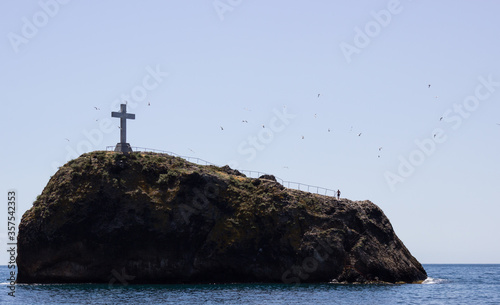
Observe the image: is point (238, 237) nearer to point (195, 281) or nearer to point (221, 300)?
point (195, 281)

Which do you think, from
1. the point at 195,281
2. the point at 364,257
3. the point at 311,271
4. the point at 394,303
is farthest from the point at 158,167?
the point at 394,303

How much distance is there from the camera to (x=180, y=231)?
7950 cm

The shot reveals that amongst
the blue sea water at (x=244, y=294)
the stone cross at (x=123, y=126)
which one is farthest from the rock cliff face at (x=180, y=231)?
the blue sea water at (x=244, y=294)

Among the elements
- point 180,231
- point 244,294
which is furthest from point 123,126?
point 244,294

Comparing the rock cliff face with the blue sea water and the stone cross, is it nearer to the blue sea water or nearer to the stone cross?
the stone cross

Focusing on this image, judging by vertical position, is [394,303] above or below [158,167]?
below

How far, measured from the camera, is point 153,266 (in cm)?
7912

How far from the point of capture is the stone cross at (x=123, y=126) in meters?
85.9

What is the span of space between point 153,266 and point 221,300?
1888 centimetres

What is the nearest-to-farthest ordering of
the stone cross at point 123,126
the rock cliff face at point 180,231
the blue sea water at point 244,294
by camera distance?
1. the blue sea water at point 244,294
2. the rock cliff face at point 180,231
3. the stone cross at point 123,126

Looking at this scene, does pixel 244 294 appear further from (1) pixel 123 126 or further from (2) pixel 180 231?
(1) pixel 123 126

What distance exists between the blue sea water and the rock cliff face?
3276 mm

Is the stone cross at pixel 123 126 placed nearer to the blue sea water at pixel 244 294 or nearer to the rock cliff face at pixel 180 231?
the rock cliff face at pixel 180 231

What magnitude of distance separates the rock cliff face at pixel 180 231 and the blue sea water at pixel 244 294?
3276 mm
